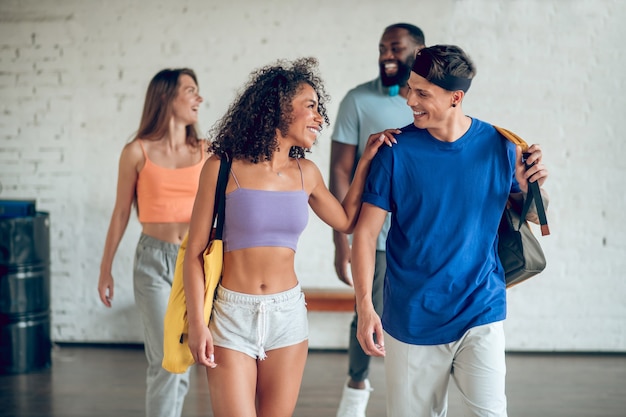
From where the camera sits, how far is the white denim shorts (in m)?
2.52

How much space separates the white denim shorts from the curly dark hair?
0.49m

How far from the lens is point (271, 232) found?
2572 millimetres

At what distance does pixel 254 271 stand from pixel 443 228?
66 centimetres

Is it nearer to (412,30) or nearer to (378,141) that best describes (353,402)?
(378,141)

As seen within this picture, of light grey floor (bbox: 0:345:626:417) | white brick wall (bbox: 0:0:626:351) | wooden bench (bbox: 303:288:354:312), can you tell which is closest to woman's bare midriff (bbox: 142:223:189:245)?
light grey floor (bbox: 0:345:626:417)

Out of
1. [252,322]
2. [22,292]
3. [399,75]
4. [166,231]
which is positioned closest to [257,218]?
[252,322]

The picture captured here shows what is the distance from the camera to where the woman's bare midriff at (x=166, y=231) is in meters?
3.59

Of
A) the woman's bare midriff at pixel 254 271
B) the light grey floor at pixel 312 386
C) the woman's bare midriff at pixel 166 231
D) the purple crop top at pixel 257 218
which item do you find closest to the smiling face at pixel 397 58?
the woman's bare midriff at pixel 166 231

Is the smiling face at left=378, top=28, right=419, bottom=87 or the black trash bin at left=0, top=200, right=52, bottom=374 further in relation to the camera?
the black trash bin at left=0, top=200, right=52, bottom=374

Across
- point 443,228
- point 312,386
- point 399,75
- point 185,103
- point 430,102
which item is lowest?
point 312,386

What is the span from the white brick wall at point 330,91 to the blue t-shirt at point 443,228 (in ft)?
10.5

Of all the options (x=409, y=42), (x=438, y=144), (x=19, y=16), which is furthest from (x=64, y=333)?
(x=438, y=144)

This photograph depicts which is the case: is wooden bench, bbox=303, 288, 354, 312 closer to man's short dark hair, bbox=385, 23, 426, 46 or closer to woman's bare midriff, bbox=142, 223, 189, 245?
woman's bare midriff, bbox=142, 223, 189, 245

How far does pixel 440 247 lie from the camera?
8.39 feet
